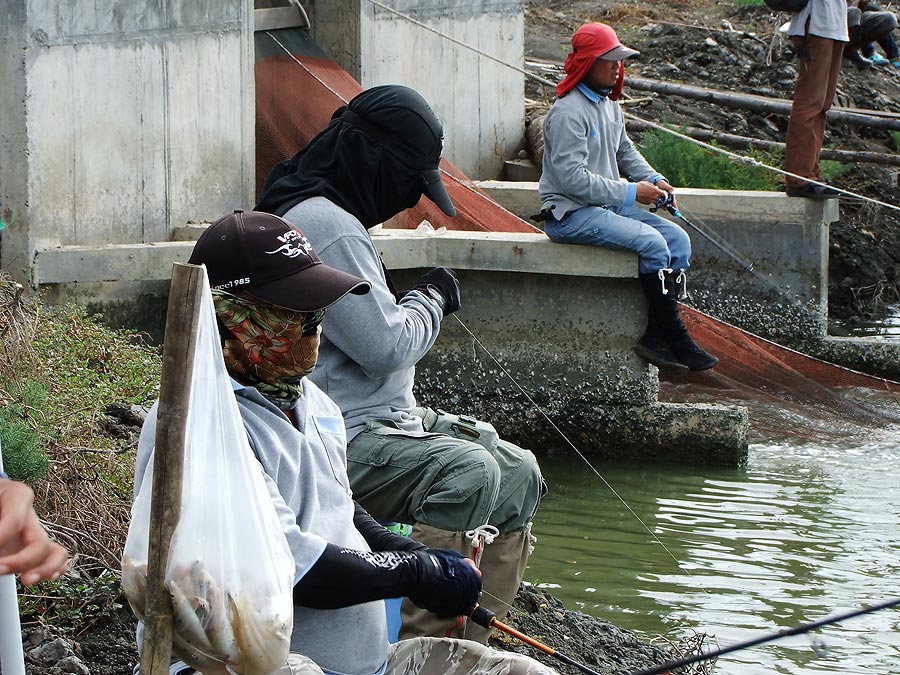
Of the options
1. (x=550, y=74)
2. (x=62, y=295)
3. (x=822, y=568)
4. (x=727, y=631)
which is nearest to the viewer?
(x=727, y=631)

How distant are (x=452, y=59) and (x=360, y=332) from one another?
7686 millimetres

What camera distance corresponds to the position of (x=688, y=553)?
6379mm

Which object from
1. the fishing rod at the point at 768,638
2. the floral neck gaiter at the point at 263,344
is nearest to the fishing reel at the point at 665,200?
the floral neck gaiter at the point at 263,344

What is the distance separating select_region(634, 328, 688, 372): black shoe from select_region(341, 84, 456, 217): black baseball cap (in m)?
3.76

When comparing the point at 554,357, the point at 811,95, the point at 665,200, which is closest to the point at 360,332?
the point at 665,200

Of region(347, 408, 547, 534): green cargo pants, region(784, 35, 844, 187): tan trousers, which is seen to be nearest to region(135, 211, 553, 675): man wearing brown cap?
region(347, 408, 547, 534): green cargo pants

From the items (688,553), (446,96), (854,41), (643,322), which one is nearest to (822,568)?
(688,553)

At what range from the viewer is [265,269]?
298cm

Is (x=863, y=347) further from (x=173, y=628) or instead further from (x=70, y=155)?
(x=173, y=628)

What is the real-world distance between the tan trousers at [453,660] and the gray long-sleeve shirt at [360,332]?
3.44 ft

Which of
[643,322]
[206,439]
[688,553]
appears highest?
[206,439]

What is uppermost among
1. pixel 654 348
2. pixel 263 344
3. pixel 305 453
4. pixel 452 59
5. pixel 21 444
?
pixel 452 59

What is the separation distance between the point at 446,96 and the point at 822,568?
20.2ft

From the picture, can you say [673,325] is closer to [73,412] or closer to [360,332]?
[73,412]
